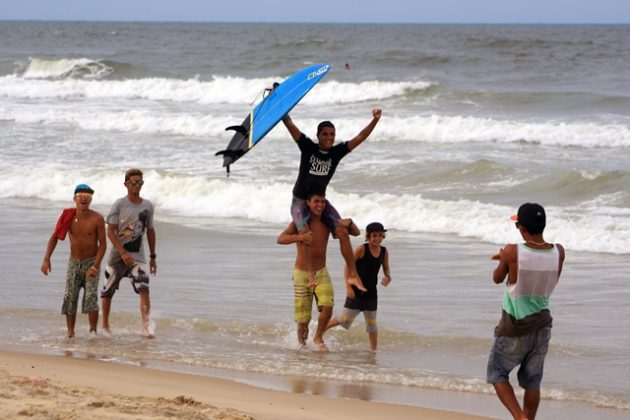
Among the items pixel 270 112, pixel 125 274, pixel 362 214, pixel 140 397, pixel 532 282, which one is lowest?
pixel 140 397

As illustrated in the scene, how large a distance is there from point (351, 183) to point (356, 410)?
11417mm

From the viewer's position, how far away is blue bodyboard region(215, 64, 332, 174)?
8328mm

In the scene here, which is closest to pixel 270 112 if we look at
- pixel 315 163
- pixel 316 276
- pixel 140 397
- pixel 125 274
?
pixel 315 163

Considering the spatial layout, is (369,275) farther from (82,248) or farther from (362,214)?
(362,214)

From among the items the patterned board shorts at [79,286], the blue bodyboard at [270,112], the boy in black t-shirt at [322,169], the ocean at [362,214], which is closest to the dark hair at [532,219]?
the ocean at [362,214]

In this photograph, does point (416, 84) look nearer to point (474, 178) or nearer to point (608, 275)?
point (474, 178)

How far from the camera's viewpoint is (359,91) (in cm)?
3381

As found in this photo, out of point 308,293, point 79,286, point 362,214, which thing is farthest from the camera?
point 362,214

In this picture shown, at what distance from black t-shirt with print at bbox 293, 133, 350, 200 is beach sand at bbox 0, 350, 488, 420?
173 centimetres

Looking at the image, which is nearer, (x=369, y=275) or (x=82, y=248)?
(x=369, y=275)

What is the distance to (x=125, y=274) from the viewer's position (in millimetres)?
8820

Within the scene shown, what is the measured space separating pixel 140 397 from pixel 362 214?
938cm

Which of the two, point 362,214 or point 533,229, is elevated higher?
point 362,214

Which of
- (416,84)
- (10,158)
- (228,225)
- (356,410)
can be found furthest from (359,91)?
(356,410)
